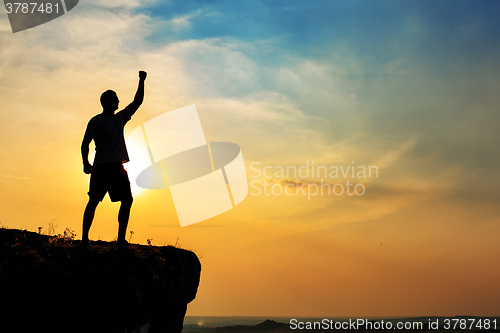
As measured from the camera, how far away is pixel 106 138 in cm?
716

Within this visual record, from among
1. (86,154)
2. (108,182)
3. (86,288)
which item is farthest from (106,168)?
(86,288)

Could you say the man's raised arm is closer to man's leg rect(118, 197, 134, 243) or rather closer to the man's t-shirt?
the man's t-shirt

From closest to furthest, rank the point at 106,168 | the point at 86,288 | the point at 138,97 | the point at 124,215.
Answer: the point at 86,288
the point at 106,168
the point at 124,215
the point at 138,97

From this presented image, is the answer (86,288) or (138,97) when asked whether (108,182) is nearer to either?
(138,97)

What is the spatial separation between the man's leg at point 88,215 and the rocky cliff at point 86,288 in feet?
0.99

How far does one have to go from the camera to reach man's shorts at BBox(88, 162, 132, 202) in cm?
712

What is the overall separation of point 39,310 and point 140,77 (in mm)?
4331

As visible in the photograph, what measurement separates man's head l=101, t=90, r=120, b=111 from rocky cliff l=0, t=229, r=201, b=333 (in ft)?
8.75

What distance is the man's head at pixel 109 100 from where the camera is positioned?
7.40 m

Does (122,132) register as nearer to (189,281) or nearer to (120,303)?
(120,303)

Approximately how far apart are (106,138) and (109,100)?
76cm

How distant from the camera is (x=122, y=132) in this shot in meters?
7.38

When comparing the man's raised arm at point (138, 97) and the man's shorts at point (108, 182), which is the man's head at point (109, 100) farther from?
the man's shorts at point (108, 182)

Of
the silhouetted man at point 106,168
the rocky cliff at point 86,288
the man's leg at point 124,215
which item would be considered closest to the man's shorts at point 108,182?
the silhouetted man at point 106,168
